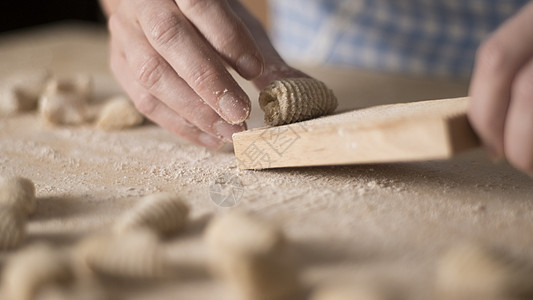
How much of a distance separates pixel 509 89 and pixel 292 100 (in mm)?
528

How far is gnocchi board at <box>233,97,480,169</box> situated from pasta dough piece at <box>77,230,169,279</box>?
→ 46cm

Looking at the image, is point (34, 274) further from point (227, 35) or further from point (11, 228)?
point (227, 35)

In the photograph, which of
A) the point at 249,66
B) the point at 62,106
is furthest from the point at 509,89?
the point at 62,106

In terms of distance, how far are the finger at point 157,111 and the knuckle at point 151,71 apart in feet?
0.42

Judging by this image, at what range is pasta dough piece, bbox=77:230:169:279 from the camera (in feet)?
2.83

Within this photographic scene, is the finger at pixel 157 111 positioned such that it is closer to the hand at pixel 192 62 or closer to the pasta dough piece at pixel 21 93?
the hand at pixel 192 62

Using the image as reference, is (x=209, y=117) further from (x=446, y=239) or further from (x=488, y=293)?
(x=488, y=293)

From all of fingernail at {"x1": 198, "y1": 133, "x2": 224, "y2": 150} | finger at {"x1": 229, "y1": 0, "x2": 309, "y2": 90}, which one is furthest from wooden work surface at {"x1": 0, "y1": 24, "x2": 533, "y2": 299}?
finger at {"x1": 229, "y1": 0, "x2": 309, "y2": 90}

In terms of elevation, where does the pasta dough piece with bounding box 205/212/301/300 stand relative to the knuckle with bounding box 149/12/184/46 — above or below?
below

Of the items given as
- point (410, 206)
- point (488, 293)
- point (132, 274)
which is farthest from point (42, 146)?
point (488, 293)

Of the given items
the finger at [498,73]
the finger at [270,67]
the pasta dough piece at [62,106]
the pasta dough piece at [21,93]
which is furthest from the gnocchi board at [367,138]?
the pasta dough piece at [21,93]

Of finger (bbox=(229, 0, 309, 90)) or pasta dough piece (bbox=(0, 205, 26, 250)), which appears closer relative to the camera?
pasta dough piece (bbox=(0, 205, 26, 250))

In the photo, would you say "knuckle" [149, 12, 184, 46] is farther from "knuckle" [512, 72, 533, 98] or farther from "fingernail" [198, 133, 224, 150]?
"knuckle" [512, 72, 533, 98]

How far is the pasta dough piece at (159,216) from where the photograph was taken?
101 centimetres
